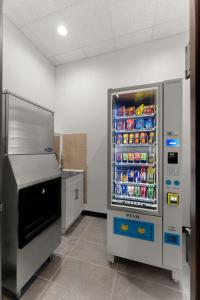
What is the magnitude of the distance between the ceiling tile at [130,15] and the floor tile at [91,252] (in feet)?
11.1

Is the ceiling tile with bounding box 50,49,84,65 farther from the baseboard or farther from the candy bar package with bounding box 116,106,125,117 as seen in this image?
the baseboard

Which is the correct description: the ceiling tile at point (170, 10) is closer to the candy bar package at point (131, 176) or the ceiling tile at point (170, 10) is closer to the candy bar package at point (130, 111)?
the candy bar package at point (130, 111)

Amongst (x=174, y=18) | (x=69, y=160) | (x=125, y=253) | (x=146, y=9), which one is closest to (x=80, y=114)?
(x=69, y=160)

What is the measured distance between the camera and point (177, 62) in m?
2.57

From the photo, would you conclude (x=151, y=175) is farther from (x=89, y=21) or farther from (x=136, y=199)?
(x=89, y=21)

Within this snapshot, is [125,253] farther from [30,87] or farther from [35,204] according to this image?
[30,87]

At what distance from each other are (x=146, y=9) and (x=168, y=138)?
1903 mm

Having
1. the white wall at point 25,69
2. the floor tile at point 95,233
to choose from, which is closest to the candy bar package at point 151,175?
the floor tile at point 95,233

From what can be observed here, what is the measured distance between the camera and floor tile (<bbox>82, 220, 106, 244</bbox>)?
2.36 m

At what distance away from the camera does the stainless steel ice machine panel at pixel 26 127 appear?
1.49 metres

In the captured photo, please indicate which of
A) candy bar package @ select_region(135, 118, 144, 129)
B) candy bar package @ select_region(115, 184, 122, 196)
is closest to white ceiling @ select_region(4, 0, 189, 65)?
candy bar package @ select_region(135, 118, 144, 129)

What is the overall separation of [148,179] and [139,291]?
1135 millimetres

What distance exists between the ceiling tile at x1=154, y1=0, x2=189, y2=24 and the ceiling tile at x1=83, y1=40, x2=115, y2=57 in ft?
2.72

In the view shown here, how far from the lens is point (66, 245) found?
2209 millimetres
